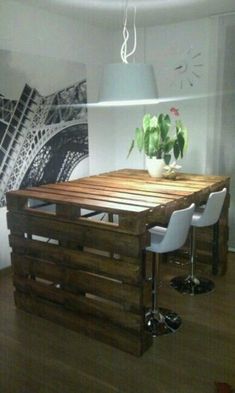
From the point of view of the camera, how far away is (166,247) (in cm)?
217

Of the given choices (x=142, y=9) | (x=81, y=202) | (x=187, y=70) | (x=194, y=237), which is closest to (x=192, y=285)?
(x=194, y=237)

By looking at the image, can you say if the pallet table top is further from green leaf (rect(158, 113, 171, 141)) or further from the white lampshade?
the white lampshade

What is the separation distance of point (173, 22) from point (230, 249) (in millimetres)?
2472

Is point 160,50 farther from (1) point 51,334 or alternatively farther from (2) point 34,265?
Result: (1) point 51,334

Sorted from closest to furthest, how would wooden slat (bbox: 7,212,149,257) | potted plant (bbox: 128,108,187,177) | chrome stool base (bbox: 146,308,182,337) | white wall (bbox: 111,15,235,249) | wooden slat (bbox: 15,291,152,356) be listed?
wooden slat (bbox: 7,212,149,257), wooden slat (bbox: 15,291,152,356), chrome stool base (bbox: 146,308,182,337), potted plant (bbox: 128,108,187,177), white wall (bbox: 111,15,235,249)

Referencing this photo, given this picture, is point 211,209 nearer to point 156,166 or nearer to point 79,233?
point 156,166

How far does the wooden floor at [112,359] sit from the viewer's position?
1.90 meters

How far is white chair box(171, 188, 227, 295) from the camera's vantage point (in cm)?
262

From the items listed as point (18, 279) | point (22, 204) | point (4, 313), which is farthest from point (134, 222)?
point (4, 313)

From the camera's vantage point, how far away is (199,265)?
3.36m

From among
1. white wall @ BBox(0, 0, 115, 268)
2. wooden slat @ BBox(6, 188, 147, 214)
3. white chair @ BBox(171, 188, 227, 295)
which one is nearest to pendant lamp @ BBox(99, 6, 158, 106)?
wooden slat @ BBox(6, 188, 147, 214)

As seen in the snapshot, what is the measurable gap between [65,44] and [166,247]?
245cm

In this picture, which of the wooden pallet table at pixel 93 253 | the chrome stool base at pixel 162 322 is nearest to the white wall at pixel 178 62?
the wooden pallet table at pixel 93 253

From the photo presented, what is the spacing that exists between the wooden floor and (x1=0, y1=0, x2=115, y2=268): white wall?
45.1 inches
